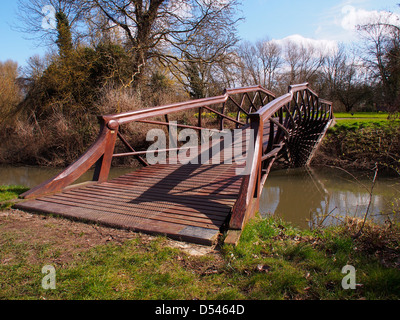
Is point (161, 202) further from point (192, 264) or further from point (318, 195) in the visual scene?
point (318, 195)

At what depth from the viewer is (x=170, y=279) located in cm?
225

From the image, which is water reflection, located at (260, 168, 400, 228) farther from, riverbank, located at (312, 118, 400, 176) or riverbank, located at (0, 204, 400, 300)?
riverbank, located at (0, 204, 400, 300)

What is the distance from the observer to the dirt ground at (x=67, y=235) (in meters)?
2.77

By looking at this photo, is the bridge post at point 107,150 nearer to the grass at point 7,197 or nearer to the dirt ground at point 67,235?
the grass at point 7,197

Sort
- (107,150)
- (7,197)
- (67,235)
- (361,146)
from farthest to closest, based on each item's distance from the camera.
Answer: (361,146), (107,150), (7,197), (67,235)

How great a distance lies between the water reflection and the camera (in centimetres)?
682

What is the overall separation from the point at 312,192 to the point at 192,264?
7775mm

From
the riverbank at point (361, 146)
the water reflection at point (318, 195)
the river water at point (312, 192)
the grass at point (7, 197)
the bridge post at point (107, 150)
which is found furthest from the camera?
the riverbank at point (361, 146)

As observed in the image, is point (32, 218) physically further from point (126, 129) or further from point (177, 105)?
point (126, 129)

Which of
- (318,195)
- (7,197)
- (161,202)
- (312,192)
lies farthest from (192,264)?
(312,192)

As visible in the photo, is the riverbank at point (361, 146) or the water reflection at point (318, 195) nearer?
the water reflection at point (318, 195)

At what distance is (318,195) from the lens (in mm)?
9062

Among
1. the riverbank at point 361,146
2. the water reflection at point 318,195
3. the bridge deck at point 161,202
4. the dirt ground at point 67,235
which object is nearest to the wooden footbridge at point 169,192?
the bridge deck at point 161,202

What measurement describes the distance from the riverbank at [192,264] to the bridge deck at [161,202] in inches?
8.3
